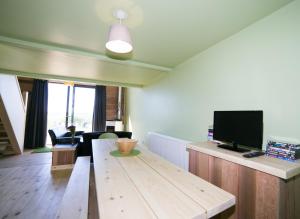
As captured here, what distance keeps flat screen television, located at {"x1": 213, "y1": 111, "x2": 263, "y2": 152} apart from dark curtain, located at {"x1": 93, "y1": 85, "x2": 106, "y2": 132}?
541 centimetres

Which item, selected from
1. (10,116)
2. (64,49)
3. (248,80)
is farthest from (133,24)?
(10,116)

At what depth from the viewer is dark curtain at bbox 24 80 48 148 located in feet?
17.0

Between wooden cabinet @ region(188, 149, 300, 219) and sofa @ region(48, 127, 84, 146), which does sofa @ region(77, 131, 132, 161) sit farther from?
wooden cabinet @ region(188, 149, 300, 219)

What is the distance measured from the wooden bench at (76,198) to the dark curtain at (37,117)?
425 cm

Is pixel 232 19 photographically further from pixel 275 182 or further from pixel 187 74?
pixel 275 182

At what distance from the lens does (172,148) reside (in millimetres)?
2604

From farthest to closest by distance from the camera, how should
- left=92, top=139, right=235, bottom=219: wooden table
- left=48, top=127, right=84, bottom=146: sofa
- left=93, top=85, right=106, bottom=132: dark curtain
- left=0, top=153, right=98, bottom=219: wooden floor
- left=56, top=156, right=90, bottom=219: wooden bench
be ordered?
left=93, top=85, right=106, bottom=132: dark curtain, left=48, top=127, right=84, bottom=146: sofa, left=0, top=153, right=98, bottom=219: wooden floor, left=56, top=156, right=90, bottom=219: wooden bench, left=92, top=139, right=235, bottom=219: wooden table

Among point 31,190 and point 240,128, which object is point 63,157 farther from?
point 240,128

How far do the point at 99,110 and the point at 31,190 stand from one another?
4215 millimetres

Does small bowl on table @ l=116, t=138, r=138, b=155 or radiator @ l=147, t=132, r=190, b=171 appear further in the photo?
radiator @ l=147, t=132, r=190, b=171

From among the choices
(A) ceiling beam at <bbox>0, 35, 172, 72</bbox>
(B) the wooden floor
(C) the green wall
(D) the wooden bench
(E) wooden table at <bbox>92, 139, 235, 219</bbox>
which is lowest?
(B) the wooden floor

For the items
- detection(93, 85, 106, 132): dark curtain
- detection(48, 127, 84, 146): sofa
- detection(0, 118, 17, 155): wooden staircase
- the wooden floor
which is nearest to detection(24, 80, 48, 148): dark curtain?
detection(0, 118, 17, 155): wooden staircase

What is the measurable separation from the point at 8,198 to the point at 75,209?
155 centimetres

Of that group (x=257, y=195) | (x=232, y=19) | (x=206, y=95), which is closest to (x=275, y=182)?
(x=257, y=195)
